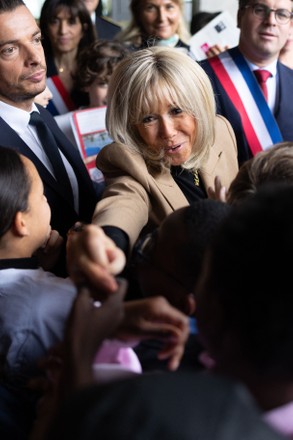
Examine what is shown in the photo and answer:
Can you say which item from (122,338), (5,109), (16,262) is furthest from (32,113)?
(122,338)

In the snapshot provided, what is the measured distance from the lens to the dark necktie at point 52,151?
6.55ft

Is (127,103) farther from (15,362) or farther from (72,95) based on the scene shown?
(72,95)

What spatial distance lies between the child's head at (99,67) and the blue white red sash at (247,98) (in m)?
0.69

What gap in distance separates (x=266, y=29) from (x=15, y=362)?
191 centimetres

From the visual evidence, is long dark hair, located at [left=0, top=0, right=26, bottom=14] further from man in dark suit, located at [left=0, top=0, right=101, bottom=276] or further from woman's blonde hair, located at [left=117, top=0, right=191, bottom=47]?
woman's blonde hair, located at [left=117, top=0, right=191, bottom=47]

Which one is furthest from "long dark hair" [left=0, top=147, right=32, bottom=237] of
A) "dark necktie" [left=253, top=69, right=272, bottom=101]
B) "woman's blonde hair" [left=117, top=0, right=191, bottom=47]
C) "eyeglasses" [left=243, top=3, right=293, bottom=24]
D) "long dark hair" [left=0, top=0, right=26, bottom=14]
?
"woman's blonde hair" [left=117, top=0, right=191, bottom=47]

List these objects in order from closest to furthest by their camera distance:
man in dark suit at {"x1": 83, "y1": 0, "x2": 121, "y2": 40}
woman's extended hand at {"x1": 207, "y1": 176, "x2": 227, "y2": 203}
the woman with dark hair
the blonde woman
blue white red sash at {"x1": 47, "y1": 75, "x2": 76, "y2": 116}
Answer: woman's extended hand at {"x1": 207, "y1": 176, "x2": 227, "y2": 203}, the blonde woman, blue white red sash at {"x1": 47, "y1": 75, "x2": 76, "y2": 116}, the woman with dark hair, man in dark suit at {"x1": 83, "y1": 0, "x2": 121, "y2": 40}

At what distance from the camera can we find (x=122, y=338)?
3.07 feet

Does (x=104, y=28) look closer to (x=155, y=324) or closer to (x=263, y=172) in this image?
(x=263, y=172)

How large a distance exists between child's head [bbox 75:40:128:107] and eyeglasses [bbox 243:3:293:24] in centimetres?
77

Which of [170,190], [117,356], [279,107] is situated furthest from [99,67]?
[117,356]

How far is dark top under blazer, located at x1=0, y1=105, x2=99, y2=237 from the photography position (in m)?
1.91

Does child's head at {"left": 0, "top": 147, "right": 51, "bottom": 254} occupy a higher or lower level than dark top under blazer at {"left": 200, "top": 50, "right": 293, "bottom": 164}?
higher

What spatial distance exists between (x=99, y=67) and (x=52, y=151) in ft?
4.36
